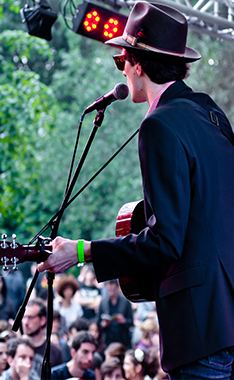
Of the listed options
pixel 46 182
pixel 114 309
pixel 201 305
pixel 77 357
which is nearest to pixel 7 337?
pixel 77 357

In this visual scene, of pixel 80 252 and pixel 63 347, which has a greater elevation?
pixel 80 252

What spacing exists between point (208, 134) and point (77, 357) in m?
3.48

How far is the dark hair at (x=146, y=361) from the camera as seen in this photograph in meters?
5.02

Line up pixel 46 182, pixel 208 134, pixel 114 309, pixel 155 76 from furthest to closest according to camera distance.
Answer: pixel 46 182, pixel 114 309, pixel 155 76, pixel 208 134

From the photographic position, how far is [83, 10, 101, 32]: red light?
5043 millimetres

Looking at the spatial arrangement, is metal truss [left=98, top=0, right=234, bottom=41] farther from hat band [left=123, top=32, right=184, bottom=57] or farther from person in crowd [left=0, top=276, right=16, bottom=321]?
person in crowd [left=0, top=276, right=16, bottom=321]

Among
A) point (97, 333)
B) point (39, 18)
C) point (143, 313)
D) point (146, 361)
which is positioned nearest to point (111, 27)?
point (39, 18)

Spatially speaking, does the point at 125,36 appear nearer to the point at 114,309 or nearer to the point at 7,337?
the point at 7,337

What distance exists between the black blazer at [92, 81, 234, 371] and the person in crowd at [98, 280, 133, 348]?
5.43 meters

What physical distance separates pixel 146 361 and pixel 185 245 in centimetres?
372

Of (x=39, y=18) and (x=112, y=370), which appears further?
(x=39, y=18)

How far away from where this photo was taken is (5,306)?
6.10 m

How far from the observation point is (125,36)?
6.76 ft

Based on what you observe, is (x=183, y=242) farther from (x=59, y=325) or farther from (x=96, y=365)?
(x=59, y=325)
